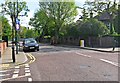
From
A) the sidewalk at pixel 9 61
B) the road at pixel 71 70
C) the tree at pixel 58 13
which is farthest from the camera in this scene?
the tree at pixel 58 13

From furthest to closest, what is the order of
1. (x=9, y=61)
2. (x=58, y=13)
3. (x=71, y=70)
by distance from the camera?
(x=58, y=13) < (x=9, y=61) < (x=71, y=70)

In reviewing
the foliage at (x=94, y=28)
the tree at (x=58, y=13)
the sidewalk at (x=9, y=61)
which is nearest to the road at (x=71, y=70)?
the sidewalk at (x=9, y=61)

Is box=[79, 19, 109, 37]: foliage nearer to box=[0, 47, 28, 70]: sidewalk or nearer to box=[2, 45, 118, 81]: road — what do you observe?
box=[0, 47, 28, 70]: sidewalk

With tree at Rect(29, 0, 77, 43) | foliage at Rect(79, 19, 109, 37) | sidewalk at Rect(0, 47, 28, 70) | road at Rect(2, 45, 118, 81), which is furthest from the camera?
tree at Rect(29, 0, 77, 43)

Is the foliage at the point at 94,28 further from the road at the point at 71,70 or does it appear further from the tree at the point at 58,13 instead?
the road at the point at 71,70

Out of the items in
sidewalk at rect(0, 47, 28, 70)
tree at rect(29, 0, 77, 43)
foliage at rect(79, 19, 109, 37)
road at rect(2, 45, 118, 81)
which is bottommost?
sidewalk at rect(0, 47, 28, 70)

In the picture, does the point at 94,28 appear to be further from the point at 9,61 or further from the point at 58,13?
the point at 9,61

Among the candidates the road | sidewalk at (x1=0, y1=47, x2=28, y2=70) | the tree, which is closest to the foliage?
the tree

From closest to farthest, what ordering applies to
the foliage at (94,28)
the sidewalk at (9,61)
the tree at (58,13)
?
1. the sidewalk at (9,61)
2. the foliage at (94,28)
3. the tree at (58,13)

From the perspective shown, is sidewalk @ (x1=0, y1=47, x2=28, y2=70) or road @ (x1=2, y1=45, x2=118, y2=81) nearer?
road @ (x1=2, y1=45, x2=118, y2=81)

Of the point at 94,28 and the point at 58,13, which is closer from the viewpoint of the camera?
the point at 94,28

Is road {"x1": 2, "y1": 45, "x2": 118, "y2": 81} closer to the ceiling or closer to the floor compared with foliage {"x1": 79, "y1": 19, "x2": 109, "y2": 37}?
closer to the floor

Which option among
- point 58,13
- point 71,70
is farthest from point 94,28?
point 71,70

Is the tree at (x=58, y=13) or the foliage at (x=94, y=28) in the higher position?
the tree at (x=58, y=13)
